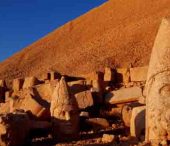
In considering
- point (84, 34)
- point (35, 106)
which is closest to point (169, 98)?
point (35, 106)

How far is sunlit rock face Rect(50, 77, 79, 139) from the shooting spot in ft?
31.9

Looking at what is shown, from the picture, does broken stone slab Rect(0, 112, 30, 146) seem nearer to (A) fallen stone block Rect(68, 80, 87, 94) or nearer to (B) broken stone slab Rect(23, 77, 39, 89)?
(A) fallen stone block Rect(68, 80, 87, 94)

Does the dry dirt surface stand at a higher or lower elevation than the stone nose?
higher

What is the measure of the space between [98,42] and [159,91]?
34416 millimetres

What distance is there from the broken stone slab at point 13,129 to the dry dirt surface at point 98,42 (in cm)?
1877

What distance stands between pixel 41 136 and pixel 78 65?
24.7m

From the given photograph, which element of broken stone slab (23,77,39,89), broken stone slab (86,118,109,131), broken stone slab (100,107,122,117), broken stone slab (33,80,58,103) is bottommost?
broken stone slab (86,118,109,131)

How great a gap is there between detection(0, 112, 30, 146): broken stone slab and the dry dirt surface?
61.6 feet

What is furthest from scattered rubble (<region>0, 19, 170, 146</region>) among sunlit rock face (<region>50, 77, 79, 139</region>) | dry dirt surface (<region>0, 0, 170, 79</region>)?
dry dirt surface (<region>0, 0, 170, 79</region>)

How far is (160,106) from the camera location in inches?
244

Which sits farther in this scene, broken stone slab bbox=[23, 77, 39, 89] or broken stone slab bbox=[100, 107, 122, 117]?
broken stone slab bbox=[23, 77, 39, 89]

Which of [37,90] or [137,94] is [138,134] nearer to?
[137,94]

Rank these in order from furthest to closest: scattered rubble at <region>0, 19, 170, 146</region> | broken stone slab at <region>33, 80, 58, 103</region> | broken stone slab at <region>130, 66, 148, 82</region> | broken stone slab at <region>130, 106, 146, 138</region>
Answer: broken stone slab at <region>130, 66, 148, 82</region> → broken stone slab at <region>33, 80, 58, 103</region> → broken stone slab at <region>130, 106, 146, 138</region> → scattered rubble at <region>0, 19, 170, 146</region>

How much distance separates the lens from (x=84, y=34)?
45.6 m
